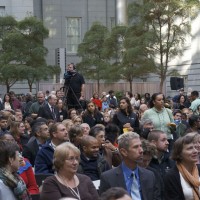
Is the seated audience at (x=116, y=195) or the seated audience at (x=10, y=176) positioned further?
the seated audience at (x=10, y=176)

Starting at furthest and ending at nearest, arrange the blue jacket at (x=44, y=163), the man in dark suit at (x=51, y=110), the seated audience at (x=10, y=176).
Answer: the man in dark suit at (x=51, y=110), the blue jacket at (x=44, y=163), the seated audience at (x=10, y=176)

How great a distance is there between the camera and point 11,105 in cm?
2072

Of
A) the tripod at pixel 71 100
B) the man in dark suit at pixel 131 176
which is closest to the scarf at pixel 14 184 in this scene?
the man in dark suit at pixel 131 176

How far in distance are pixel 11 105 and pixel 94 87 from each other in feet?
73.7

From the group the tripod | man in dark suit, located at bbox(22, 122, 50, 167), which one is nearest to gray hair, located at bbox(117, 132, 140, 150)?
man in dark suit, located at bbox(22, 122, 50, 167)

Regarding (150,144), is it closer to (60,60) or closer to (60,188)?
(60,188)

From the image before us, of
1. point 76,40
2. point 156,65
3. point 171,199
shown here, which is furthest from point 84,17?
point 171,199

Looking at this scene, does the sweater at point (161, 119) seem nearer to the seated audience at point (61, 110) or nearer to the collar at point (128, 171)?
the seated audience at point (61, 110)

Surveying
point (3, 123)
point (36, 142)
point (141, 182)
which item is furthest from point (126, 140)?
point (3, 123)

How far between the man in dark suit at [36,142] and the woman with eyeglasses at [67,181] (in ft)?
11.1

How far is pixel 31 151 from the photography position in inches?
390

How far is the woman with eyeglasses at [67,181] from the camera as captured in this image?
6.25 m

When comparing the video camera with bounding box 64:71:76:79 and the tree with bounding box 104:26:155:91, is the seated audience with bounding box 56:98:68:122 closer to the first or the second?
the video camera with bounding box 64:71:76:79

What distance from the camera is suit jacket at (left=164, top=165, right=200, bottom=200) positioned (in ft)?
21.9
